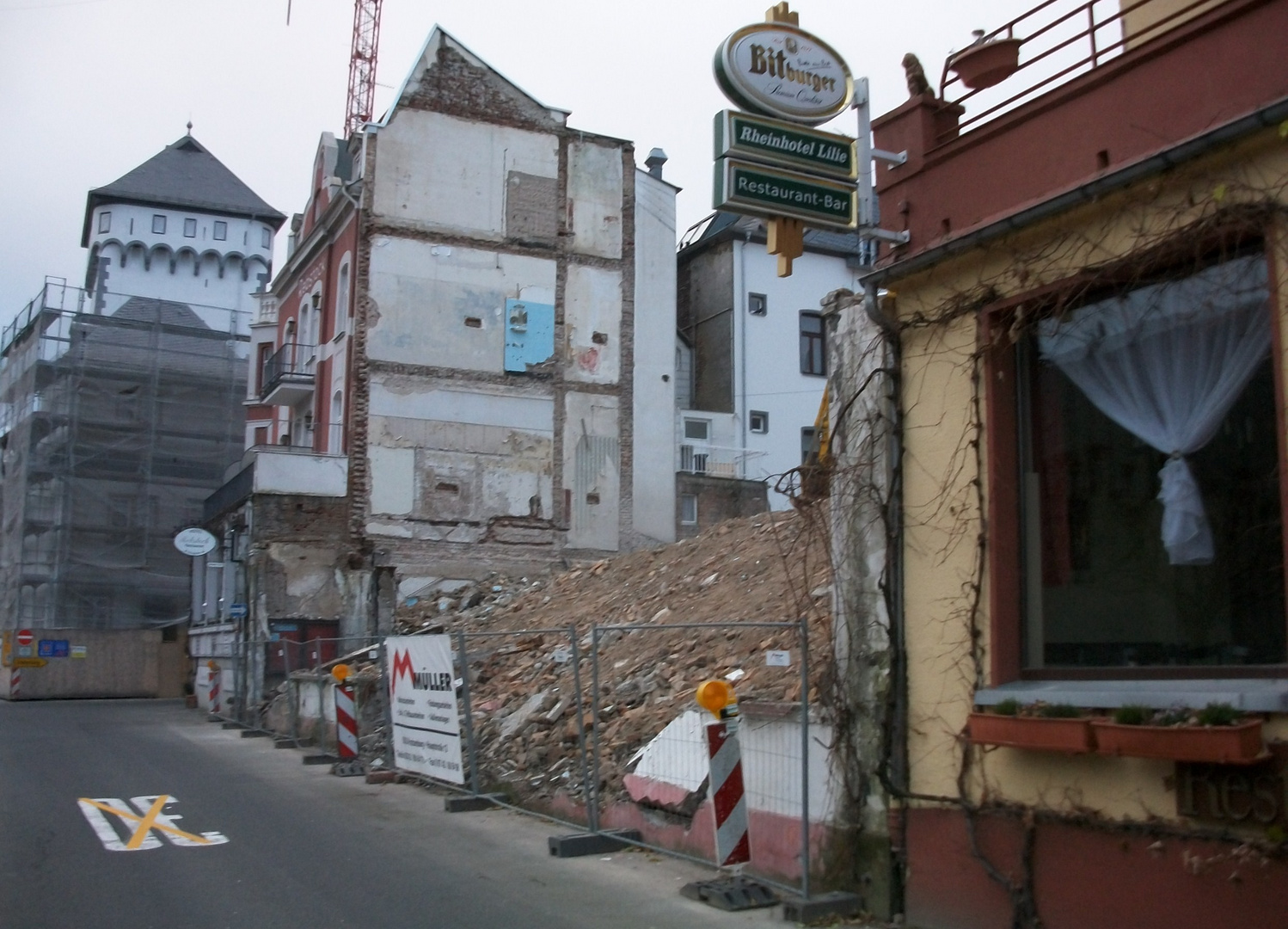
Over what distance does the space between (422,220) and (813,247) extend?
43.7 ft

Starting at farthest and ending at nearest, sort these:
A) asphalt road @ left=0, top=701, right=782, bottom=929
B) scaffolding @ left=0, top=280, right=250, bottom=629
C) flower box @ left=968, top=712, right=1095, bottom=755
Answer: scaffolding @ left=0, top=280, right=250, bottom=629 → asphalt road @ left=0, top=701, right=782, bottom=929 → flower box @ left=968, top=712, right=1095, bottom=755

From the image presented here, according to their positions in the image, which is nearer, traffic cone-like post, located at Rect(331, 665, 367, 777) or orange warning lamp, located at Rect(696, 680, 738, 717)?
orange warning lamp, located at Rect(696, 680, 738, 717)

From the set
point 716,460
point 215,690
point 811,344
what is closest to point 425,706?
point 215,690

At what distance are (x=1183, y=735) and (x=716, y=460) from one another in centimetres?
3047

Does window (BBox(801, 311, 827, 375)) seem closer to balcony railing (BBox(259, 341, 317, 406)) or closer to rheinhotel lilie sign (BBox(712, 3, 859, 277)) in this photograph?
balcony railing (BBox(259, 341, 317, 406))

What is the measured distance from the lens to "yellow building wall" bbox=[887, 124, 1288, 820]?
651 centimetres

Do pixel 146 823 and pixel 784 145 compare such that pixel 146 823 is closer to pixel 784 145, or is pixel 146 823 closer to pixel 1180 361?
Result: pixel 784 145

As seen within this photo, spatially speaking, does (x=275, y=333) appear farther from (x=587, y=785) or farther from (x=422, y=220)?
(x=587, y=785)

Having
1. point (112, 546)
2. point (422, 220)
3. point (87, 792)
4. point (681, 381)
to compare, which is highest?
point (422, 220)

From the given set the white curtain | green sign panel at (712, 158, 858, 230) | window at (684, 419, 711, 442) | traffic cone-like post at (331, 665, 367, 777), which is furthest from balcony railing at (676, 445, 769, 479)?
the white curtain

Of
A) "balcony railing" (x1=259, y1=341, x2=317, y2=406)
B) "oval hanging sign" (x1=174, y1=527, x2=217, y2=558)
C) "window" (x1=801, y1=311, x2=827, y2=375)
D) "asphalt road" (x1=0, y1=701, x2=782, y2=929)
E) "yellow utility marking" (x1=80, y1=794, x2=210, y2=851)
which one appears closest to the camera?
"asphalt road" (x1=0, y1=701, x2=782, y2=929)

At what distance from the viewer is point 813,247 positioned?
39.0 metres

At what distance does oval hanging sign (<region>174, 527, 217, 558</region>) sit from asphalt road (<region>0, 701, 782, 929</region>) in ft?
48.7

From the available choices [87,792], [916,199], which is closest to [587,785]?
[916,199]
